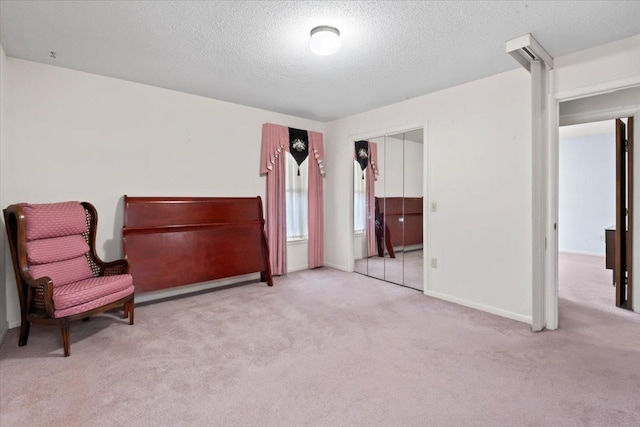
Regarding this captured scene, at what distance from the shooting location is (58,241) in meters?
2.69

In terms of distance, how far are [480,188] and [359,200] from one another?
1.81m

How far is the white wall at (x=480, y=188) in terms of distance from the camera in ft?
9.62

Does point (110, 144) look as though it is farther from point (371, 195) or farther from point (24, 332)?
point (371, 195)

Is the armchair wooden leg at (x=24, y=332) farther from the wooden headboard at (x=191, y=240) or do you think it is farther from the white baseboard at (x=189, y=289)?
the white baseboard at (x=189, y=289)

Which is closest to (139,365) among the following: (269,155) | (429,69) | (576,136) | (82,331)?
(82,331)

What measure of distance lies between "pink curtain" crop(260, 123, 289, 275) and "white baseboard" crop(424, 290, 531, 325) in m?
2.05

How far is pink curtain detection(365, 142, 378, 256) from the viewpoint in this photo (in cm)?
446

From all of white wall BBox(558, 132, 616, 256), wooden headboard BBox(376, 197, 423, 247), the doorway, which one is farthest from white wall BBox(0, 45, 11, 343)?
white wall BBox(558, 132, 616, 256)

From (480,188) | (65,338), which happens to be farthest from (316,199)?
(65,338)

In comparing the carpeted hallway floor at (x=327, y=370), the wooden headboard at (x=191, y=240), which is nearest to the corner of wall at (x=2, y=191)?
the carpeted hallway floor at (x=327, y=370)

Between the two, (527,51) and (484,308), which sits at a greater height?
(527,51)

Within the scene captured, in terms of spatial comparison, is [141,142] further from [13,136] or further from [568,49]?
[568,49]

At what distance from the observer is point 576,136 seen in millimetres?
6328

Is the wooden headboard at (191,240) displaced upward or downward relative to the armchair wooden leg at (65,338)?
upward
